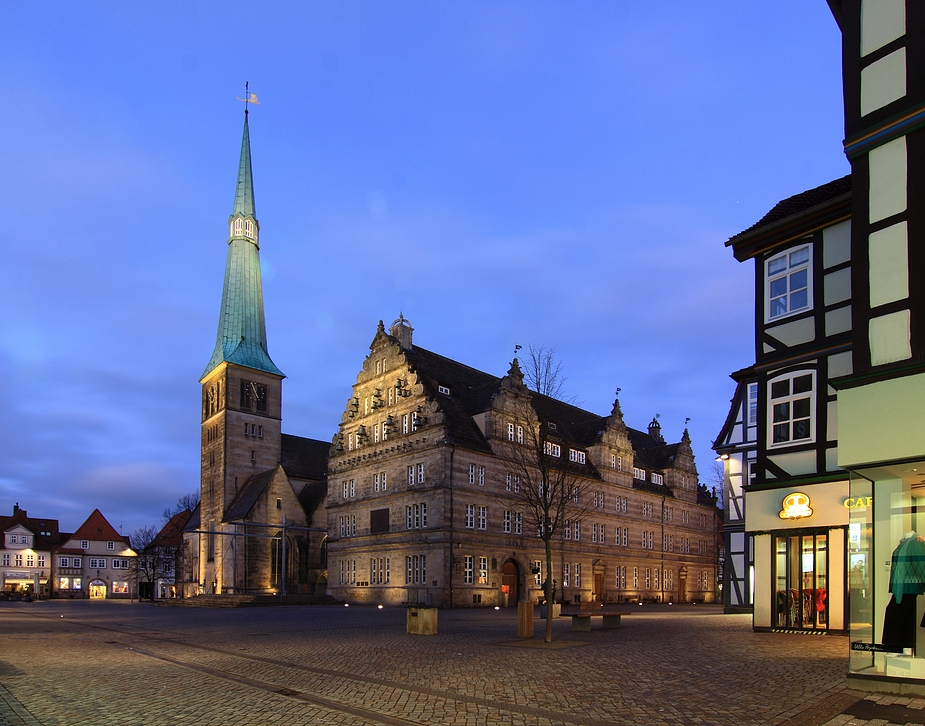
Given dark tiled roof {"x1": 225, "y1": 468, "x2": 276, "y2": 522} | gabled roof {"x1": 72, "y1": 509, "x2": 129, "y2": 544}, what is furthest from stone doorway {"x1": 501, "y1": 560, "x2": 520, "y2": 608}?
gabled roof {"x1": 72, "y1": 509, "x2": 129, "y2": 544}

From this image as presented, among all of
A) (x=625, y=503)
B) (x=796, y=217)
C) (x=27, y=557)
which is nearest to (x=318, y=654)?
(x=796, y=217)

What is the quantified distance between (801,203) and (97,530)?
112 m

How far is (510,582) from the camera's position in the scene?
50.4m

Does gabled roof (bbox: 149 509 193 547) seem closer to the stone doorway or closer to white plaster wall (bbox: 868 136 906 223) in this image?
the stone doorway

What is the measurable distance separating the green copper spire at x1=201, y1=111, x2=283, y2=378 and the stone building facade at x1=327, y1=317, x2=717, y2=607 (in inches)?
881

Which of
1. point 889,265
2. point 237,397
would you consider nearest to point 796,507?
point 889,265

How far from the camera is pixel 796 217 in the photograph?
67.2 feet

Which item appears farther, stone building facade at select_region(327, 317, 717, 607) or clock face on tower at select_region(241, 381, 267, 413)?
clock face on tower at select_region(241, 381, 267, 413)

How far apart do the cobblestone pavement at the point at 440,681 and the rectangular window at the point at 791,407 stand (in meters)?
5.16

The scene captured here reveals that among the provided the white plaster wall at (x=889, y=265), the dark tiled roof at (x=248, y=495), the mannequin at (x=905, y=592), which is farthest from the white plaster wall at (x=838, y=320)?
the dark tiled roof at (x=248, y=495)

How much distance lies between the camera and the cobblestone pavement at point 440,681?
10180 mm

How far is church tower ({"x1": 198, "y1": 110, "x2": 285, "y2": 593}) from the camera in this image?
230 ft

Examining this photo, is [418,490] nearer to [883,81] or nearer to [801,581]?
[801,581]

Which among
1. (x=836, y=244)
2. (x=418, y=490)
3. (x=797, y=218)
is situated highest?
(x=797, y=218)
